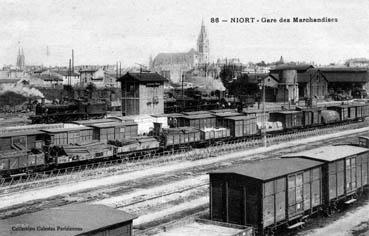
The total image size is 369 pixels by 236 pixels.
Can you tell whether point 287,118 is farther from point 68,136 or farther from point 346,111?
point 68,136

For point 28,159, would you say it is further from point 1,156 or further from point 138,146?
point 138,146

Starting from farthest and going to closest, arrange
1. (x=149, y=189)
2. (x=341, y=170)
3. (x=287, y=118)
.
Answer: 1. (x=287, y=118)
2. (x=149, y=189)
3. (x=341, y=170)

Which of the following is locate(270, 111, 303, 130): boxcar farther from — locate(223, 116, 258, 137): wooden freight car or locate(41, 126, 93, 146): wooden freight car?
locate(41, 126, 93, 146): wooden freight car

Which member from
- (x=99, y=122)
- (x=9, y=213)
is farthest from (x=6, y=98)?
(x=9, y=213)

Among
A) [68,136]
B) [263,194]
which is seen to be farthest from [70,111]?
[263,194]

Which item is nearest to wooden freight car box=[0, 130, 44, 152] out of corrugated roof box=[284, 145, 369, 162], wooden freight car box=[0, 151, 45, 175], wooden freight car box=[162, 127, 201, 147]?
wooden freight car box=[0, 151, 45, 175]

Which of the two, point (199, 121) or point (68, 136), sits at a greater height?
point (199, 121)

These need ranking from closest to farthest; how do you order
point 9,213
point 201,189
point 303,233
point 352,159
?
point 303,233
point 9,213
point 352,159
point 201,189
